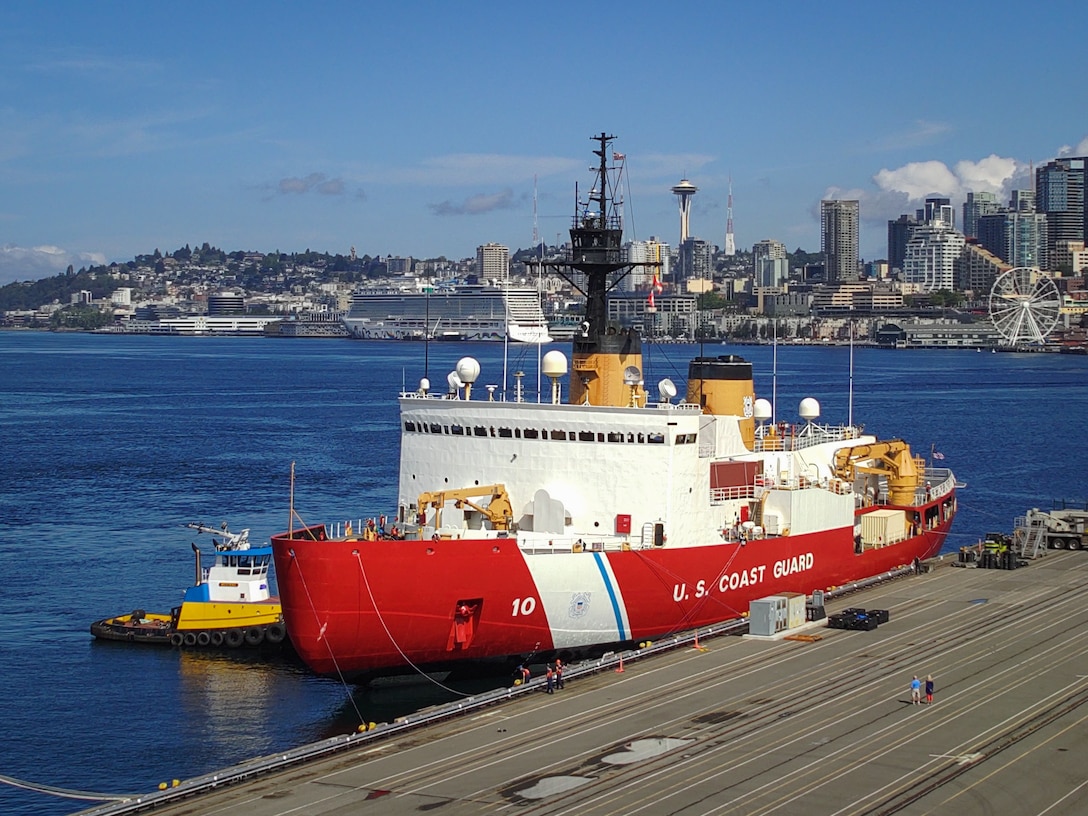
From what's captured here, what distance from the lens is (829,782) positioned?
18266mm

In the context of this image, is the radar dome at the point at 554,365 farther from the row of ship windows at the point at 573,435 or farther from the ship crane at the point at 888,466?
the ship crane at the point at 888,466

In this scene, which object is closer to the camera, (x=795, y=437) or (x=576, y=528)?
(x=576, y=528)

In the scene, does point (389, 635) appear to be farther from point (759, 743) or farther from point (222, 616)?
point (222, 616)

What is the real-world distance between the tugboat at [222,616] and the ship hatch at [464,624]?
8.44 m

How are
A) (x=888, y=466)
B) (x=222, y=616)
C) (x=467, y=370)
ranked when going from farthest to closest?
(x=888, y=466)
(x=222, y=616)
(x=467, y=370)

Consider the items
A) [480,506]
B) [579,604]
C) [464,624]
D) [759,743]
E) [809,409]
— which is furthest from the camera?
[809,409]

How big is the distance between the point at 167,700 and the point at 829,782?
617 inches

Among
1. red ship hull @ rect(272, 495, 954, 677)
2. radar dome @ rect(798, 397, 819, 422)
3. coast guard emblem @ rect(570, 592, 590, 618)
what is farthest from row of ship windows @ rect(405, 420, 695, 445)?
radar dome @ rect(798, 397, 819, 422)

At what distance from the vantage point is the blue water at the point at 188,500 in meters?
26.0

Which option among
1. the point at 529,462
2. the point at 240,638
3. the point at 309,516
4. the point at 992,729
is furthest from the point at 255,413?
the point at 992,729

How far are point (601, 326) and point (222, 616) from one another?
11886mm

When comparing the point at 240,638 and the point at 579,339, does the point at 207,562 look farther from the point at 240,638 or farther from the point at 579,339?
the point at 579,339

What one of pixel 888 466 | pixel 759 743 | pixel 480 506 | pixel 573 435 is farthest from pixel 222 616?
pixel 888 466

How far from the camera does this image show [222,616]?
110 ft
